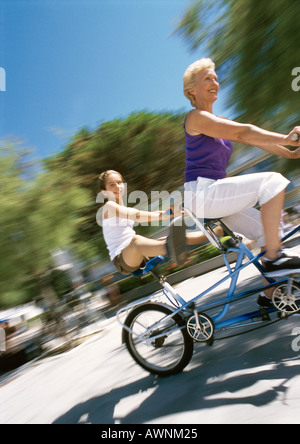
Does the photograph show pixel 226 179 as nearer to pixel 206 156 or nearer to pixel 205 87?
pixel 206 156

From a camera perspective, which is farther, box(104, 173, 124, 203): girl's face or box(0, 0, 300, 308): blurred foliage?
box(0, 0, 300, 308): blurred foliage

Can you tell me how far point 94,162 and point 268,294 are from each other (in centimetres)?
911

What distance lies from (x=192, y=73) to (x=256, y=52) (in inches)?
52.6

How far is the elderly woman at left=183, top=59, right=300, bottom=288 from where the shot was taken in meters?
1.99

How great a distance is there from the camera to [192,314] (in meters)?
2.37

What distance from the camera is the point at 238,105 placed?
137 inches

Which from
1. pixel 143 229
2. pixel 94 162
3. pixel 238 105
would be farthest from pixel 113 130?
pixel 238 105

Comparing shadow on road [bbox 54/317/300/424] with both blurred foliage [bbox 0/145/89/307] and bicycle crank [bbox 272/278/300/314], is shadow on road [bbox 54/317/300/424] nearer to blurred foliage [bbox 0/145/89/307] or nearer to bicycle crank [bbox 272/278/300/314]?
bicycle crank [bbox 272/278/300/314]

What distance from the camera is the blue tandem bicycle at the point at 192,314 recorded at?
6.88 feet

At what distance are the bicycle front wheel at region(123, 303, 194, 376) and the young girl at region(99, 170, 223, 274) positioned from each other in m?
0.33

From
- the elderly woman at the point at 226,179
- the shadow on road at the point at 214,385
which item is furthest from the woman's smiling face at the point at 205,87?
the shadow on road at the point at 214,385

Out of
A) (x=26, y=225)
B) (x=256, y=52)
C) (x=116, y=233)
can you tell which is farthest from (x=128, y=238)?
(x=26, y=225)

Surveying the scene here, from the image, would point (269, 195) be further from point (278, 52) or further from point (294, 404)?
point (278, 52)

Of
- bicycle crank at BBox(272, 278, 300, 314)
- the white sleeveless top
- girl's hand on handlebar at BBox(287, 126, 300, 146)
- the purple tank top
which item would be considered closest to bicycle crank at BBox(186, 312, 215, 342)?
bicycle crank at BBox(272, 278, 300, 314)
